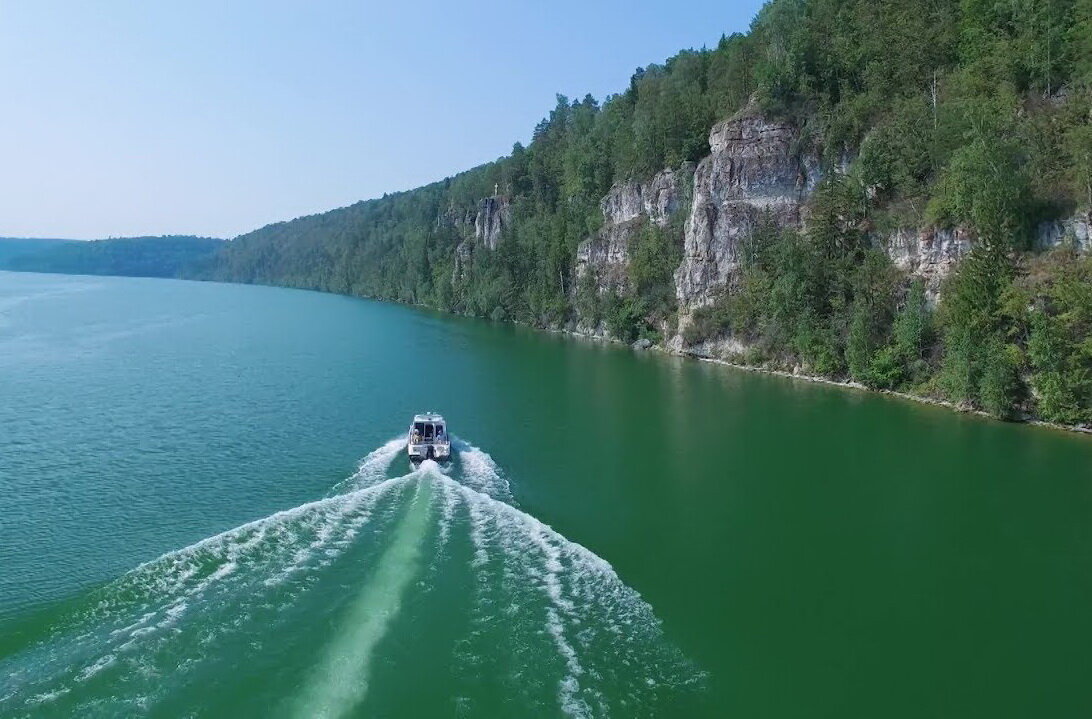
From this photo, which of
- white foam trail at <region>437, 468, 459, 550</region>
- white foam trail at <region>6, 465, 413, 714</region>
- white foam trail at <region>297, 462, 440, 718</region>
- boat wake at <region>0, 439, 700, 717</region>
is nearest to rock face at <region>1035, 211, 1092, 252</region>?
boat wake at <region>0, 439, 700, 717</region>

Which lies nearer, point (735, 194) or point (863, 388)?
point (863, 388)

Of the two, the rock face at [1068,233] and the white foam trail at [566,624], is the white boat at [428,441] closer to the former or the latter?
the white foam trail at [566,624]

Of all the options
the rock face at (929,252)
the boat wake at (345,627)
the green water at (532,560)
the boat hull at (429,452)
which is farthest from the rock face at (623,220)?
the boat wake at (345,627)

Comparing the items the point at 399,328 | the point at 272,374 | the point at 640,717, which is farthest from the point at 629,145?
the point at 640,717

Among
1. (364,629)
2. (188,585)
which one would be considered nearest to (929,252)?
(364,629)

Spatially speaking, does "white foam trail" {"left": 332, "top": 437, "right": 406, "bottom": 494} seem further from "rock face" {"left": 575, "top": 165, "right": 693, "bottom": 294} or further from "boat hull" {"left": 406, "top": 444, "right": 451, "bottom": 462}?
"rock face" {"left": 575, "top": 165, "right": 693, "bottom": 294}

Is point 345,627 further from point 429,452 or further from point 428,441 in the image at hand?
point 428,441

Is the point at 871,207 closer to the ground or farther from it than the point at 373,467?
farther from it
